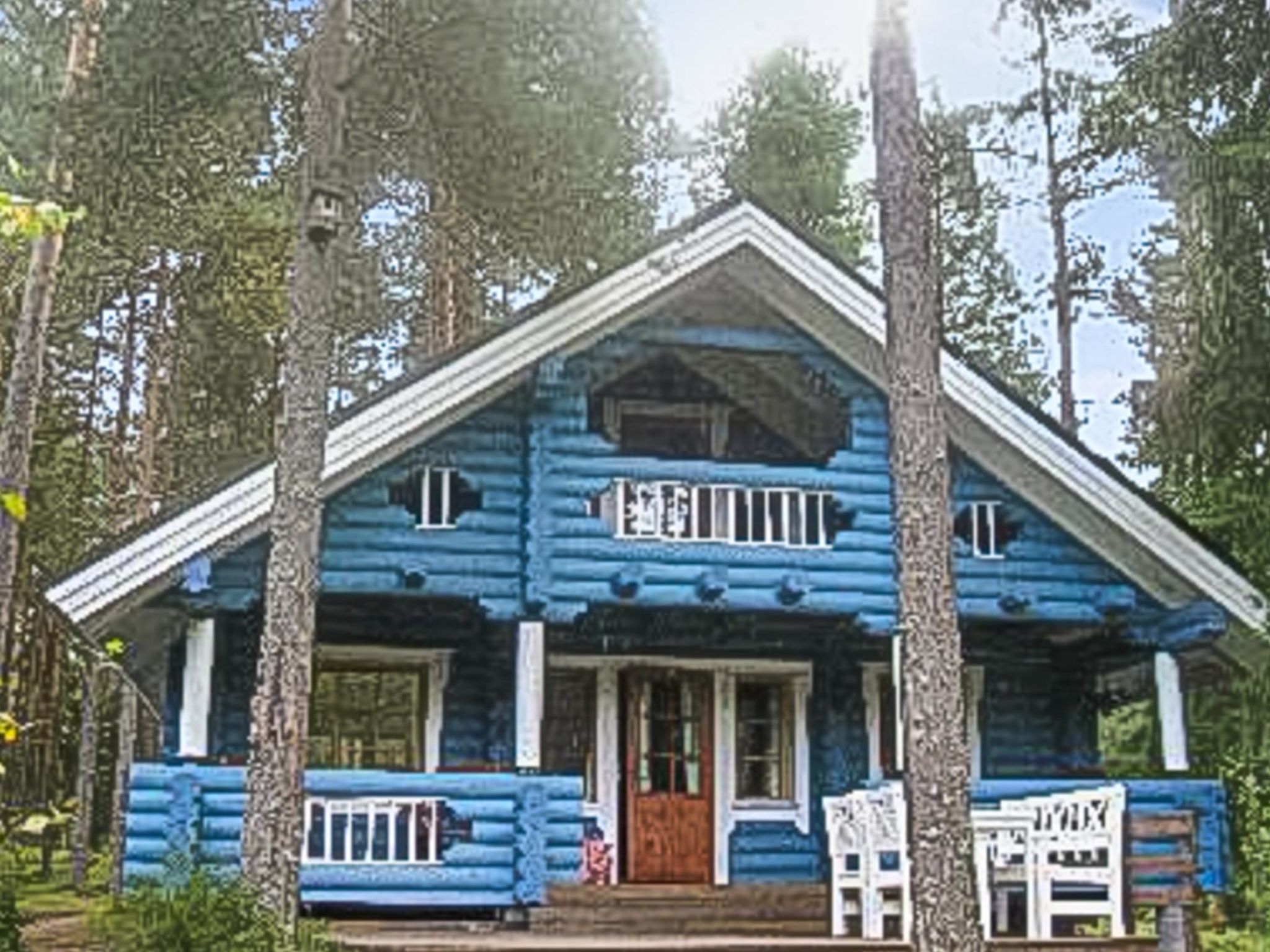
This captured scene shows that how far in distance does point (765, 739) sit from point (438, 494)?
3593mm

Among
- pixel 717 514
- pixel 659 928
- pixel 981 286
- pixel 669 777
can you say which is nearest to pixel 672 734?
pixel 669 777

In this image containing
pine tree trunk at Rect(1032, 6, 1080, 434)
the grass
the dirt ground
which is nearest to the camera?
the dirt ground

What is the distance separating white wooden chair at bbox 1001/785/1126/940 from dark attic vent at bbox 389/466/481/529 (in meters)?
4.54

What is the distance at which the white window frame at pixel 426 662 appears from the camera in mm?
13547

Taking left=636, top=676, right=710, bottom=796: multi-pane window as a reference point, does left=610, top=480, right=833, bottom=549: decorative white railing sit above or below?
above

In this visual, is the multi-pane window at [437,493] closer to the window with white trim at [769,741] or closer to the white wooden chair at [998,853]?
the window with white trim at [769,741]

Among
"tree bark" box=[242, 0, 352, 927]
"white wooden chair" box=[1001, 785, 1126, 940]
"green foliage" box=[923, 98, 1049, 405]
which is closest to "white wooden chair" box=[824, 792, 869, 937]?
"white wooden chair" box=[1001, 785, 1126, 940]

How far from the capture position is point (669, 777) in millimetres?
13914

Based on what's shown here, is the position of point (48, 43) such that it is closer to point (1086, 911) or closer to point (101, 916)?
point (101, 916)

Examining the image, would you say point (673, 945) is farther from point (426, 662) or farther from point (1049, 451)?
point (1049, 451)

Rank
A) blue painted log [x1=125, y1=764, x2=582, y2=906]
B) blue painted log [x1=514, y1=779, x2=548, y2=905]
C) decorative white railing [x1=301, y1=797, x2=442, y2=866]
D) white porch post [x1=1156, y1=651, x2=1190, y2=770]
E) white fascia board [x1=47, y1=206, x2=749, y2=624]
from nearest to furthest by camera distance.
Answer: blue painted log [x1=125, y1=764, x2=582, y2=906] → white fascia board [x1=47, y1=206, x2=749, y2=624] → decorative white railing [x1=301, y1=797, x2=442, y2=866] → blue painted log [x1=514, y1=779, x2=548, y2=905] → white porch post [x1=1156, y1=651, x2=1190, y2=770]

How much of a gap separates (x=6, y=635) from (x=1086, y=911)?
10284 mm

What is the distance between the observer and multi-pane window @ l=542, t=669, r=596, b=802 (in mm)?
13750

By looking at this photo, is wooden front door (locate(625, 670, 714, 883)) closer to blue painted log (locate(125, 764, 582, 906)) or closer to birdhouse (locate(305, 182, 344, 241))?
blue painted log (locate(125, 764, 582, 906))
